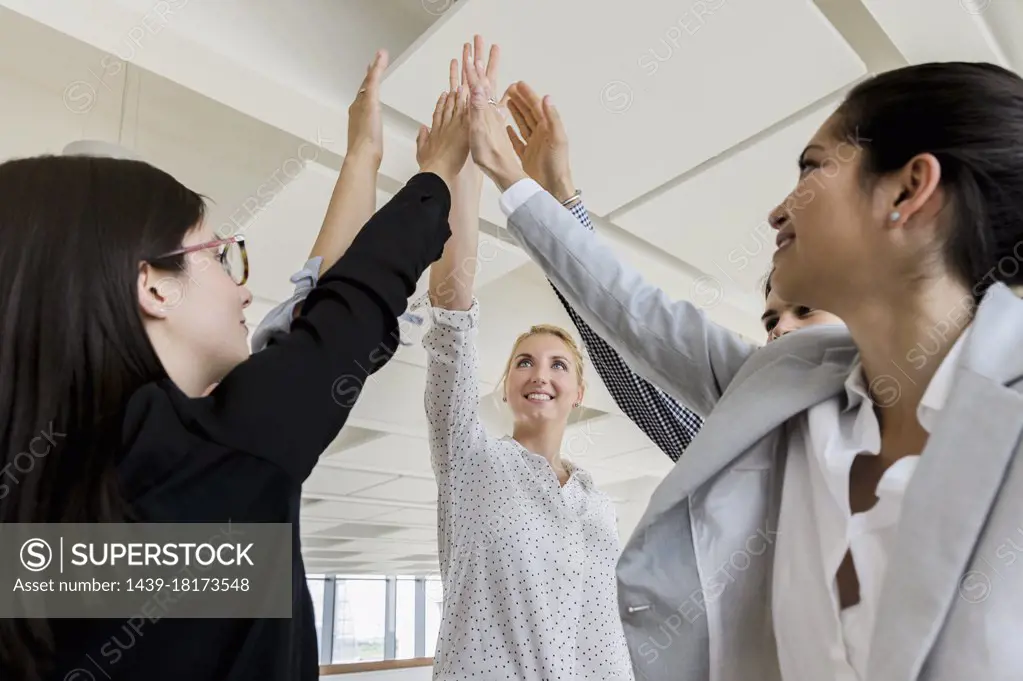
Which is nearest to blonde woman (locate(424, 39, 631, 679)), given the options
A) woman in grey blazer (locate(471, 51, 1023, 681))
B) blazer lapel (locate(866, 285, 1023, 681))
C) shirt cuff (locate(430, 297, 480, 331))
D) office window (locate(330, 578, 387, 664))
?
shirt cuff (locate(430, 297, 480, 331))

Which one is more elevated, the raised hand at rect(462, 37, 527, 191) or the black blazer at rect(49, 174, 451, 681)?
the raised hand at rect(462, 37, 527, 191)

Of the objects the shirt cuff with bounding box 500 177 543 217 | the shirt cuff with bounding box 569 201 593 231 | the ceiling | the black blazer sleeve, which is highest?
the ceiling

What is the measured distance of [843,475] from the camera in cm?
69

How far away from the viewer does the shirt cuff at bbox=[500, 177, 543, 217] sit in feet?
3.17

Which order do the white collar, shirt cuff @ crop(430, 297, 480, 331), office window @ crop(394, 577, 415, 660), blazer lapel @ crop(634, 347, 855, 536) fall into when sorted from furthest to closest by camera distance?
1. office window @ crop(394, 577, 415, 660)
2. shirt cuff @ crop(430, 297, 480, 331)
3. blazer lapel @ crop(634, 347, 855, 536)
4. the white collar

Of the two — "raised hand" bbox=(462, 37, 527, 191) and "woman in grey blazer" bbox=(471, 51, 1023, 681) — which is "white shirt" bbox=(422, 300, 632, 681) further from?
"woman in grey blazer" bbox=(471, 51, 1023, 681)

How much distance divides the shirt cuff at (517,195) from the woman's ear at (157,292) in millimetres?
435

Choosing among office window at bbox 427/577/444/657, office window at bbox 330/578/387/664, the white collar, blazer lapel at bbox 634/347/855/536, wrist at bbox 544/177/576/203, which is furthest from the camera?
office window at bbox 427/577/444/657

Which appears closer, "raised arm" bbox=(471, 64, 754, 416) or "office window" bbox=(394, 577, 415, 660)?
"raised arm" bbox=(471, 64, 754, 416)

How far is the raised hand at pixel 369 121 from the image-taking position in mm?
1222

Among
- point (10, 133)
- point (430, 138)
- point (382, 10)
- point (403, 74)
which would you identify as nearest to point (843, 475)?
point (430, 138)

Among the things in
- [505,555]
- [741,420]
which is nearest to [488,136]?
[741,420]

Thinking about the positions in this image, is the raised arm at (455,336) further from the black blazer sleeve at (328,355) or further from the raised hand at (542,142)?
the black blazer sleeve at (328,355)

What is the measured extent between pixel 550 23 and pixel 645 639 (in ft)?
3.60
